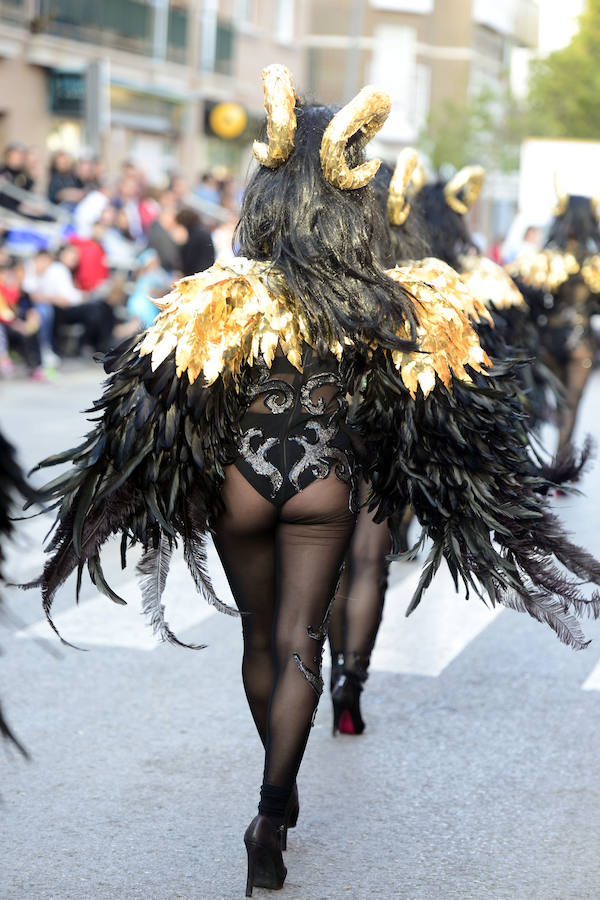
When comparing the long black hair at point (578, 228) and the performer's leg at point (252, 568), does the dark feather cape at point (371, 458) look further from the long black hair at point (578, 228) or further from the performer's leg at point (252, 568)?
the long black hair at point (578, 228)

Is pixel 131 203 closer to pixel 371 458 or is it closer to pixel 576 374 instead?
pixel 576 374

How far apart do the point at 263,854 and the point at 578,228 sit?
625 cm

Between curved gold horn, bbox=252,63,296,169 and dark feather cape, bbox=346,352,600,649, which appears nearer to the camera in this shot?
curved gold horn, bbox=252,63,296,169

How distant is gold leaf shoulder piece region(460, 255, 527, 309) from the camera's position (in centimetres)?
698

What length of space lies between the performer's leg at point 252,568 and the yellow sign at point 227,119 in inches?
1094

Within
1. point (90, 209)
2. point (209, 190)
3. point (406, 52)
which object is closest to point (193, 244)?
point (90, 209)

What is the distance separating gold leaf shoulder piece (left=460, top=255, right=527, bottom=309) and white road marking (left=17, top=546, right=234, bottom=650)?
1.90 meters

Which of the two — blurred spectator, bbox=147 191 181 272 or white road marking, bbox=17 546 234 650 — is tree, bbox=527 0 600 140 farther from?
white road marking, bbox=17 546 234 650

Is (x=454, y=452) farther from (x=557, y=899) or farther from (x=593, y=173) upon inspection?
(x=593, y=173)

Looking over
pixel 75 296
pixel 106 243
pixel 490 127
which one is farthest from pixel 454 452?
pixel 490 127

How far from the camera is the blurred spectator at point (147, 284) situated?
1591cm

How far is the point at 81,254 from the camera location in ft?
55.0

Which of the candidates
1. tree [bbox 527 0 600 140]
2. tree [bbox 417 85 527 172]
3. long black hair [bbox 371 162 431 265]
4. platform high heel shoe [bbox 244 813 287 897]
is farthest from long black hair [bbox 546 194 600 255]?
tree [bbox 527 0 600 140]

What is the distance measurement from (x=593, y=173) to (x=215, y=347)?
65.9 feet
